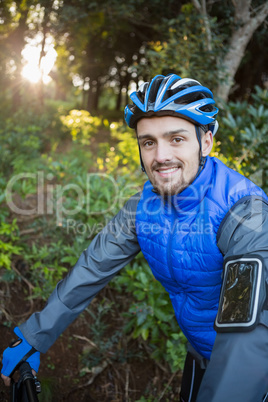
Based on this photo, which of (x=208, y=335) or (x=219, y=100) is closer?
(x=208, y=335)

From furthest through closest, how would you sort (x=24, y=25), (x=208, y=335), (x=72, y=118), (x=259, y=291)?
(x=24, y=25), (x=72, y=118), (x=208, y=335), (x=259, y=291)

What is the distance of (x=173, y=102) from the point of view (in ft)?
6.50

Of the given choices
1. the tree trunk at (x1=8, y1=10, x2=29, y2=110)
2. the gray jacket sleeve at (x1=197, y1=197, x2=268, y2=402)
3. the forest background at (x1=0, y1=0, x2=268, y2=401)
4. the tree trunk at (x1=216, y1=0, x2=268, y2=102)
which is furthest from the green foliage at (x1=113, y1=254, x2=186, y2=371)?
the tree trunk at (x1=8, y1=10, x2=29, y2=110)

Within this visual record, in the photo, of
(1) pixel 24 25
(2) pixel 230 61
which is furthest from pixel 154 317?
(1) pixel 24 25

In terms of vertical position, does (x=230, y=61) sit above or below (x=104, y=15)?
below

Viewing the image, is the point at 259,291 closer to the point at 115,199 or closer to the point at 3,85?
the point at 115,199

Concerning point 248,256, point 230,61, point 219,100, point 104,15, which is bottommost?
point 248,256

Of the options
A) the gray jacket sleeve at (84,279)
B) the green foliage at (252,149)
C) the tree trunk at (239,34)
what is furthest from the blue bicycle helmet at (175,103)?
the tree trunk at (239,34)

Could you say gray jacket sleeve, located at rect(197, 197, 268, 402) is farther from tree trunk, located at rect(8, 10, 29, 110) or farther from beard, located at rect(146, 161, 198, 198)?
tree trunk, located at rect(8, 10, 29, 110)

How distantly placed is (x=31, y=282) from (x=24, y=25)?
10.9 metres

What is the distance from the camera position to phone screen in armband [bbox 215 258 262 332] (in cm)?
134

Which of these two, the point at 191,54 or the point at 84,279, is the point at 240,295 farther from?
the point at 191,54

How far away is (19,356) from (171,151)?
5.15 ft

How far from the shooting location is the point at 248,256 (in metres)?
1.45
